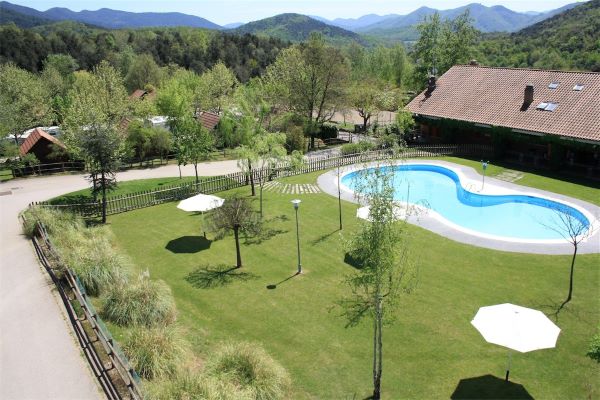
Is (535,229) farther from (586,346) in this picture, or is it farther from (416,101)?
(416,101)

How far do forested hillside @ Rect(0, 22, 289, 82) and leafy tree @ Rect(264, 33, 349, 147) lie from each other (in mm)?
49556

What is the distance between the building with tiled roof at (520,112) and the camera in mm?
31156

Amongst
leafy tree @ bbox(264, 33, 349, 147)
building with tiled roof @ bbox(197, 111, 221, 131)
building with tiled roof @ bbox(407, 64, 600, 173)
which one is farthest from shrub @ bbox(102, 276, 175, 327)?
leafy tree @ bbox(264, 33, 349, 147)

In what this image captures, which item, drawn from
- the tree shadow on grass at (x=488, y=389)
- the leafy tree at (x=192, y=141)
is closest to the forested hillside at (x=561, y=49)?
the leafy tree at (x=192, y=141)

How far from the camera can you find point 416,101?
44062 mm

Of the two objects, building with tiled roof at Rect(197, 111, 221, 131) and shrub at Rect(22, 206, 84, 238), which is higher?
building with tiled roof at Rect(197, 111, 221, 131)

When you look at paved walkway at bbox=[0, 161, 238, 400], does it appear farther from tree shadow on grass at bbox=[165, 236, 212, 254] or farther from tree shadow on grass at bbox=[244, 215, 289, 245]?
tree shadow on grass at bbox=[244, 215, 289, 245]

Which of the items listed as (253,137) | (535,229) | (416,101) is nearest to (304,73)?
(416,101)

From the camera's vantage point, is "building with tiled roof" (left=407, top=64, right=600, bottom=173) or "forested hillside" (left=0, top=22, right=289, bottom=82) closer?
"building with tiled roof" (left=407, top=64, right=600, bottom=173)

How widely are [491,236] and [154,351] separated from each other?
17.1 m

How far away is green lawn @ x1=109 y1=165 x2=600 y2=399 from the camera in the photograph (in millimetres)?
12422

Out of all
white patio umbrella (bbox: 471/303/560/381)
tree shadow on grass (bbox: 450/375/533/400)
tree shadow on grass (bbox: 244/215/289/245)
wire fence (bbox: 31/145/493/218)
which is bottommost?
tree shadow on grass (bbox: 450/375/533/400)

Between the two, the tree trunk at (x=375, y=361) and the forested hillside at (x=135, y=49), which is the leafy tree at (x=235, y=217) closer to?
the tree trunk at (x=375, y=361)

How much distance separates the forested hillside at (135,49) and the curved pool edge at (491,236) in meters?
69.7
